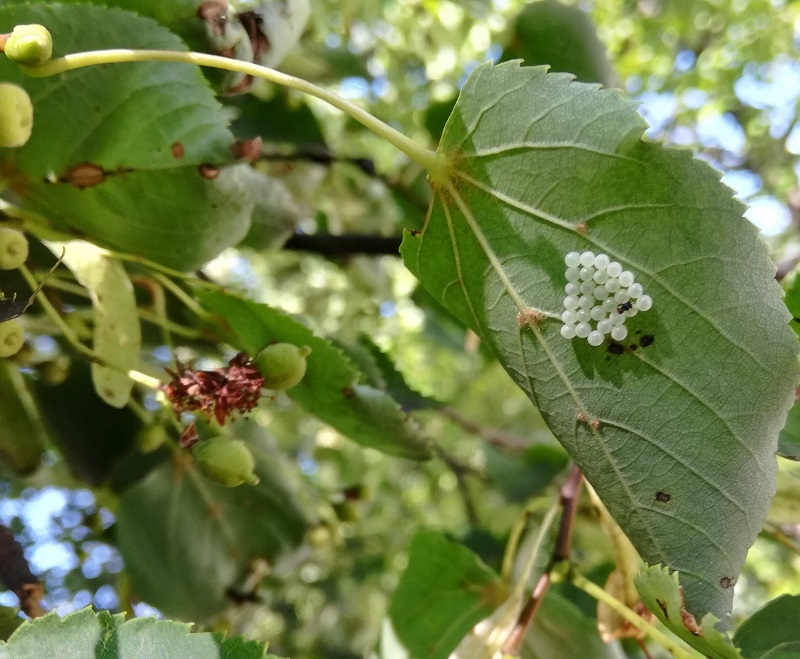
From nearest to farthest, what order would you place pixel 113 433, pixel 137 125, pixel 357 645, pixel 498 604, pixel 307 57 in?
pixel 137 125, pixel 498 604, pixel 113 433, pixel 307 57, pixel 357 645

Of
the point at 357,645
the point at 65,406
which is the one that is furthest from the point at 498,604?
the point at 357,645

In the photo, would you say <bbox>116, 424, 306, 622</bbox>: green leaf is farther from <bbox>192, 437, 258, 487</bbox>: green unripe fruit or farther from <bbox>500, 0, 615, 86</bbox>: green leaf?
<bbox>500, 0, 615, 86</bbox>: green leaf

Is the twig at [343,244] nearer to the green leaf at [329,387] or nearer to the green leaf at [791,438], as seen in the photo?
the green leaf at [329,387]

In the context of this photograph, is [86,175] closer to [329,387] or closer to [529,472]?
[329,387]

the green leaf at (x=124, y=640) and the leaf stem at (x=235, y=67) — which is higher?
the leaf stem at (x=235, y=67)

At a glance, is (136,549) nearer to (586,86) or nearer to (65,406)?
(65,406)

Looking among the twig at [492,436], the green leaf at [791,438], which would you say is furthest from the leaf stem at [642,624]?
the twig at [492,436]
